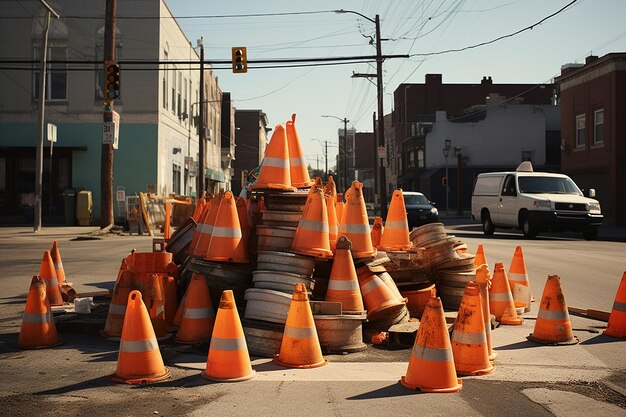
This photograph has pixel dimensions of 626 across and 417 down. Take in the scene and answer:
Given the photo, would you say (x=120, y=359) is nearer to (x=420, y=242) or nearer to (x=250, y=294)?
(x=250, y=294)

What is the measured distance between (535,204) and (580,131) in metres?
17.0

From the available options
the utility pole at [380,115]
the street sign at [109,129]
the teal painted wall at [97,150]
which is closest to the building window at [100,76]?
the teal painted wall at [97,150]

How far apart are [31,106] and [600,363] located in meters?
31.9

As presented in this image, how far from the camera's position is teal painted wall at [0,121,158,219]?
1296 inches

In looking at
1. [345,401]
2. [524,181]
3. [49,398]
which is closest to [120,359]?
[49,398]

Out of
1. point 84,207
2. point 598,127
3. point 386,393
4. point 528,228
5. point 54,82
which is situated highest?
point 54,82

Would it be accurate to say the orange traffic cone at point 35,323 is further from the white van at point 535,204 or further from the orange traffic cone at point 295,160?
the white van at point 535,204

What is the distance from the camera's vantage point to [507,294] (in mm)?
8758

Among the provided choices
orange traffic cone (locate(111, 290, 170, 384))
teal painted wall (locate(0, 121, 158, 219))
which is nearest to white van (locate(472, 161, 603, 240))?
teal painted wall (locate(0, 121, 158, 219))

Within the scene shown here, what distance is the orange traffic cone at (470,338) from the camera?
598 centimetres

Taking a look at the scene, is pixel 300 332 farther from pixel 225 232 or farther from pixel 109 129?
pixel 109 129

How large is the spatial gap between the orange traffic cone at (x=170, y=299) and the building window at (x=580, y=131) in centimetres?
3417

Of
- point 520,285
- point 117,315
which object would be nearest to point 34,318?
point 117,315

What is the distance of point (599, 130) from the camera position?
3609cm
